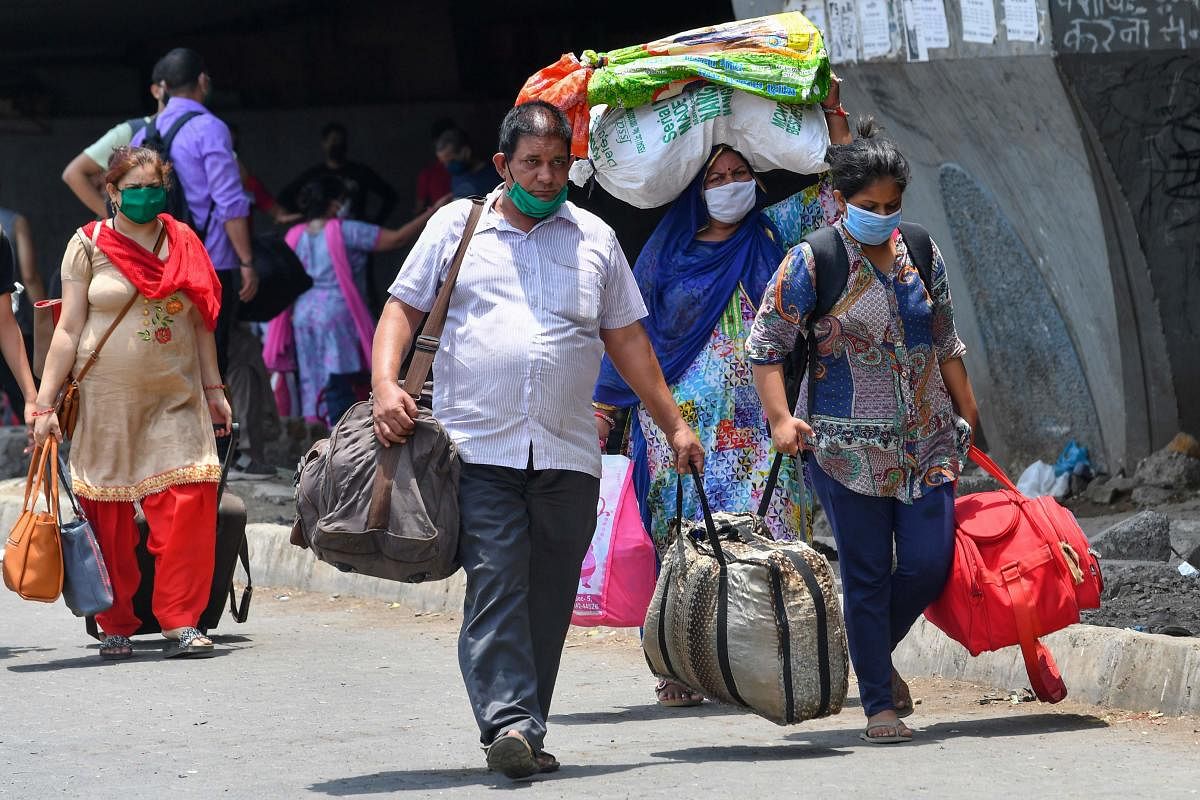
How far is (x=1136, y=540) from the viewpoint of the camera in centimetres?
779

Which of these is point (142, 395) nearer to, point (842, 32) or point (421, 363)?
point (421, 363)

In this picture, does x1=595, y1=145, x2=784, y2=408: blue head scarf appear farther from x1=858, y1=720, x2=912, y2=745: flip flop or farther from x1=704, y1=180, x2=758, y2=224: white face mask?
x1=858, y1=720, x2=912, y2=745: flip flop

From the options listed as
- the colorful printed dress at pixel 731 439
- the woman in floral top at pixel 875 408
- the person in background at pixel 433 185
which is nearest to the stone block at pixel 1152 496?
the colorful printed dress at pixel 731 439

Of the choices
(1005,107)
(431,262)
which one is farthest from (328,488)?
(1005,107)

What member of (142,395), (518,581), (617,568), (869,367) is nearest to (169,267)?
(142,395)

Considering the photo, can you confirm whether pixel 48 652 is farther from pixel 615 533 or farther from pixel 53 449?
pixel 615 533

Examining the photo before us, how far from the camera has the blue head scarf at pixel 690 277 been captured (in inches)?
234

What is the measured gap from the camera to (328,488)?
4.78 m

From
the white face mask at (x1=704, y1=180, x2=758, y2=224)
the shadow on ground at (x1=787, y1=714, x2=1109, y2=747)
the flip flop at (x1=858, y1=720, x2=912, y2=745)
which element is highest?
the white face mask at (x1=704, y1=180, x2=758, y2=224)

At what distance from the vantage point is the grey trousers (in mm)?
4762

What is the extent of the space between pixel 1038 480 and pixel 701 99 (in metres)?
4.27

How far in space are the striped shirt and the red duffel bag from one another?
1.06 metres

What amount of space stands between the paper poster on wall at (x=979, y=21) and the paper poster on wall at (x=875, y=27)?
21.4 inches

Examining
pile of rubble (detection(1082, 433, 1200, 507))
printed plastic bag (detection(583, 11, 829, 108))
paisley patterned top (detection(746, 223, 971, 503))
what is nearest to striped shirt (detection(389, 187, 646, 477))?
paisley patterned top (detection(746, 223, 971, 503))
